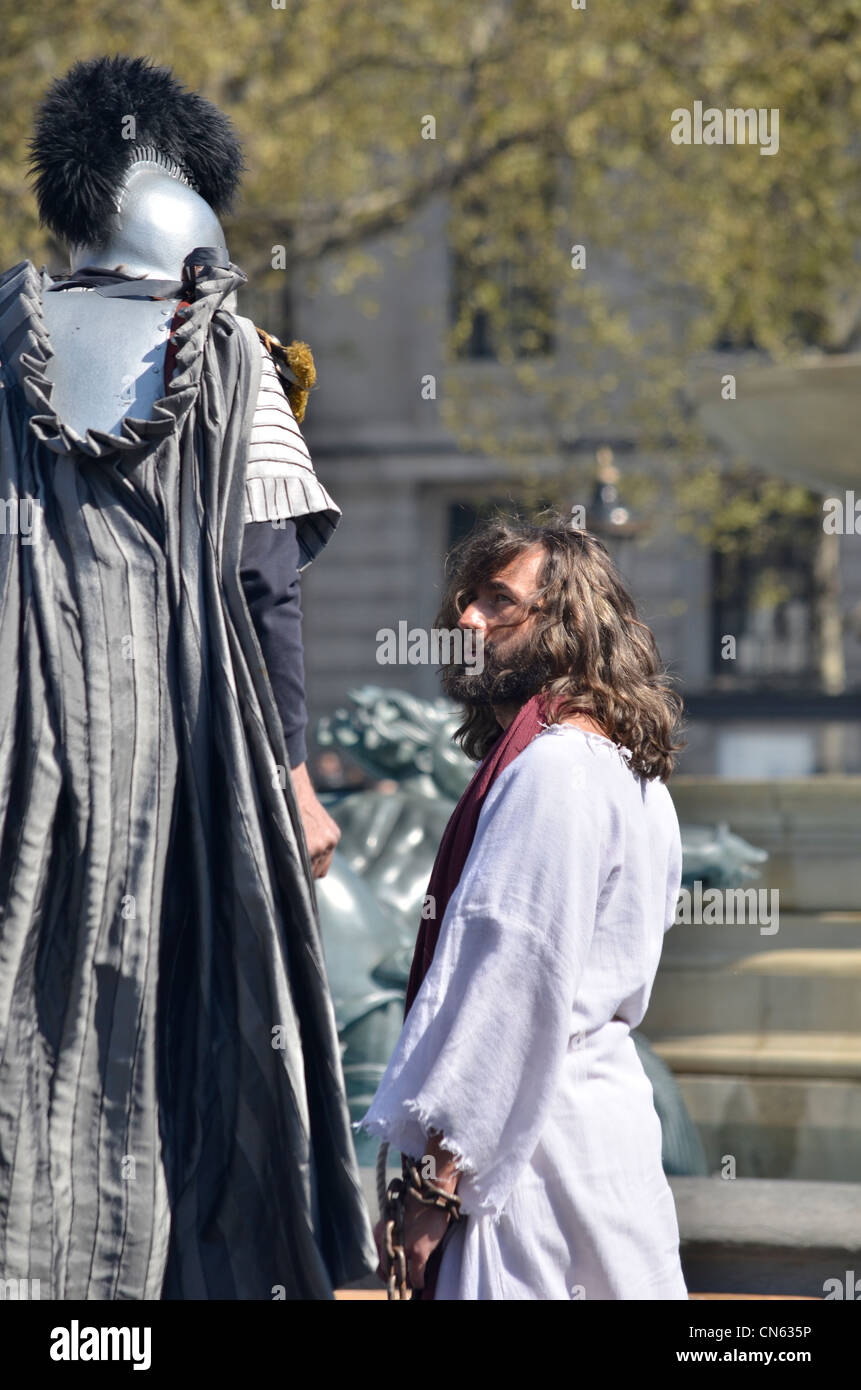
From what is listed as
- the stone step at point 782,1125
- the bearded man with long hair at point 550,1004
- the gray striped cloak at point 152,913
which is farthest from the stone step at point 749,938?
the bearded man with long hair at point 550,1004

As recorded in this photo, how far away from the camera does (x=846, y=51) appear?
1019 cm

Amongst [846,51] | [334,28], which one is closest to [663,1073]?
[846,51]

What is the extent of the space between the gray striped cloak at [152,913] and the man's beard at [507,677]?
30 centimetres

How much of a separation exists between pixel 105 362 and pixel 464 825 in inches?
34.0

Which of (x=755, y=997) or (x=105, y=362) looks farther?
(x=755, y=997)

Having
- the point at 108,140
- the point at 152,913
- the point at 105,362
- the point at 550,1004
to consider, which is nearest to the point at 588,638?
the point at 550,1004

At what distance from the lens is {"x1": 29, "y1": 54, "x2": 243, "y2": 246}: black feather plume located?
263cm

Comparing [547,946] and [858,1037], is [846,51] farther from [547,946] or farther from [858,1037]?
[547,946]

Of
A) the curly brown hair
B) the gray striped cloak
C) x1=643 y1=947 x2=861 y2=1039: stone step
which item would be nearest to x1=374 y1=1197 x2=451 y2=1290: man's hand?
the gray striped cloak

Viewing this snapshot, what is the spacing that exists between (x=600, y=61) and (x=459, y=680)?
9.22 m

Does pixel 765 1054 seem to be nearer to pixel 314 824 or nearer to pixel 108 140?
pixel 314 824

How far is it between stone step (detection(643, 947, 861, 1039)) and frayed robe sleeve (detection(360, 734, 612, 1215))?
2941 millimetres

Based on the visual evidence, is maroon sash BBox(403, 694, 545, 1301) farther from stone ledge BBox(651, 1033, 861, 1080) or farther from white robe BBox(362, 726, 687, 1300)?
stone ledge BBox(651, 1033, 861, 1080)

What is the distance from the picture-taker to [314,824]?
2510 mm
